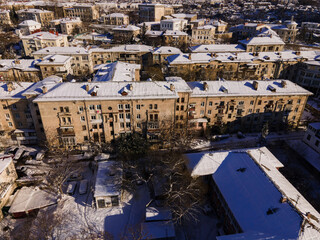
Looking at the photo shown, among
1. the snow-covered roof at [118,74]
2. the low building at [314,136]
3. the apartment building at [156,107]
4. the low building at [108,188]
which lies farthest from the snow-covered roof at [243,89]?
the low building at [108,188]

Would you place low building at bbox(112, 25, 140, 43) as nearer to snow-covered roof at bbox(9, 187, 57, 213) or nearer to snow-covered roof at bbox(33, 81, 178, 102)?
snow-covered roof at bbox(33, 81, 178, 102)

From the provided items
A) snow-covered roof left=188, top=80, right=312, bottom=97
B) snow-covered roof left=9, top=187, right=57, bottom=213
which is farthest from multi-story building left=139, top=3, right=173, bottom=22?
snow-covered roof left=9, top=187, right=57, bottom=213

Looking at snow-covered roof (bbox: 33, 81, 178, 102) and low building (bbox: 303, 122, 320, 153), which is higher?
snow-covered roof (bbox: 33, 81, 178, 102)

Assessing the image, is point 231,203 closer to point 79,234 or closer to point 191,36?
point 79,234

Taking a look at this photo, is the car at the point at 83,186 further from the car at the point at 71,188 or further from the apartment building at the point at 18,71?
the apartment building at the point at 18,71

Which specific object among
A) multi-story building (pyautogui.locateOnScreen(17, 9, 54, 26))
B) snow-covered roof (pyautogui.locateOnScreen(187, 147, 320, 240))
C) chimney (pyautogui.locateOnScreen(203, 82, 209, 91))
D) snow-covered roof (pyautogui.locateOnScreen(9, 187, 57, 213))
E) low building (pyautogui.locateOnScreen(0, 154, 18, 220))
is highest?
multi-story building (pyautogui.locateOnScreen(17, 9, 54, 26))

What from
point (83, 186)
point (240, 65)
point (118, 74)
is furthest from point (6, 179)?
point (240, 65)

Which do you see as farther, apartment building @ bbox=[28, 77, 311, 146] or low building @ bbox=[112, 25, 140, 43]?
low building @ bbox=[112, 25, 140, 43]

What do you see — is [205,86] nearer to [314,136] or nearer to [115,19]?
[314,136]
